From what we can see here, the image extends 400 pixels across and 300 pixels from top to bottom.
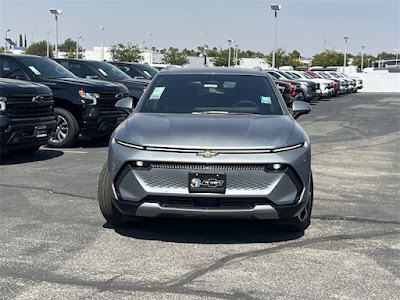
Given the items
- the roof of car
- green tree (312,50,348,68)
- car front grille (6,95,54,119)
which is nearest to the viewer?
the roof of car

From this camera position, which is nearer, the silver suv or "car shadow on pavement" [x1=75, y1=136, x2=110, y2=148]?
the silver suv

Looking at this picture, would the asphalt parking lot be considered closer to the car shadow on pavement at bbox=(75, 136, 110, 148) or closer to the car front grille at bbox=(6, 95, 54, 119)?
the car front grille at bbox=(6, 95, 54, 119)

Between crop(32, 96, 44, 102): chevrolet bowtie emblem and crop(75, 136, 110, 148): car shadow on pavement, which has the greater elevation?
crop(32, 96, 44, 102): chevrolet bowtie emblem

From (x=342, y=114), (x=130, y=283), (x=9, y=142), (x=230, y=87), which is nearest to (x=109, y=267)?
(x=130, y=283)

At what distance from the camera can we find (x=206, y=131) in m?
4.93

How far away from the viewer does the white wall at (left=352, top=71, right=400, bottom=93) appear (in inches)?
1918

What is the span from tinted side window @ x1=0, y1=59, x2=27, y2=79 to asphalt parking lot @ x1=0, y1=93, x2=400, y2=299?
3643 millimetres

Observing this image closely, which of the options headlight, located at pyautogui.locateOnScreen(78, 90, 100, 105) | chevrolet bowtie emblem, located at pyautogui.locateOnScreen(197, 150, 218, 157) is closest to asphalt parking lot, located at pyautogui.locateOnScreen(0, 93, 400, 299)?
chevrolet bowtie emblem, located at pyautogui.locateOnScreen(197, 150, 218, 157)

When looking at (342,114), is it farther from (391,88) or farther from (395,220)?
(391,88)

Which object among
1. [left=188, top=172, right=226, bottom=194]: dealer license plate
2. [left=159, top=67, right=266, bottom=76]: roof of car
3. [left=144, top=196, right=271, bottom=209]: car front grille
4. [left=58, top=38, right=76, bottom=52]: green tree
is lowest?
[left=144, top=196, right=271, bottom=209]: car front grille

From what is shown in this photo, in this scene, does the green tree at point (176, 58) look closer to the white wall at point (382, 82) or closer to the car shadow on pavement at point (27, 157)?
the white wall at point (382, 82)

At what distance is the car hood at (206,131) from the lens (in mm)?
4758

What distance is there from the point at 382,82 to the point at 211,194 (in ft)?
156

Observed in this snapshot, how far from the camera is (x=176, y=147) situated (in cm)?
472
